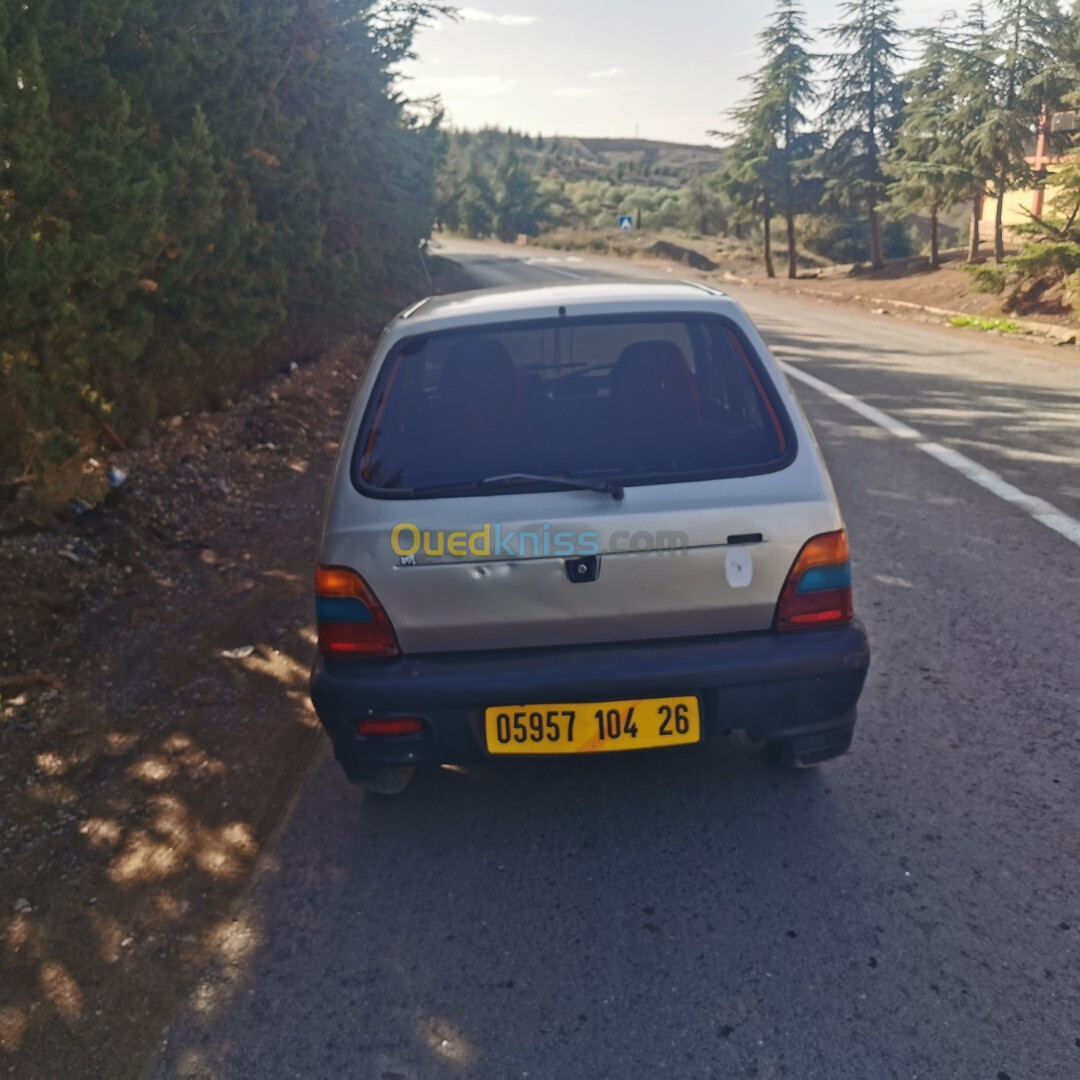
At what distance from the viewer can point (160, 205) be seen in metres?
7.73

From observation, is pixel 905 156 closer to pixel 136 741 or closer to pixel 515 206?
pixel 136 741

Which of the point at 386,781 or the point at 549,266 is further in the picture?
the point at 549,266

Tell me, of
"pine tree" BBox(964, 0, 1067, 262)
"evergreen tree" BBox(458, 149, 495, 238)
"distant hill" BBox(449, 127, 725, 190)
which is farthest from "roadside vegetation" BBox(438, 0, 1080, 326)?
"distant hill" BBox(449, 127, 725, 190)

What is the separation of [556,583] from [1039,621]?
309 cm

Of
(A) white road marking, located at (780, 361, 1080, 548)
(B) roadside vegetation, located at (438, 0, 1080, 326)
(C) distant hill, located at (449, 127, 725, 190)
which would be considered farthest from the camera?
(C) distant hill, located at (449, 127, 725, 190)

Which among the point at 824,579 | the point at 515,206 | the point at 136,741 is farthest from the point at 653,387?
the point at 515,206

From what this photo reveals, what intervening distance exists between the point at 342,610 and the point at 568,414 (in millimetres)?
1029

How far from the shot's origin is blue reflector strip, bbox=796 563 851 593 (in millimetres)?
3330

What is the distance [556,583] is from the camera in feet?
10.7

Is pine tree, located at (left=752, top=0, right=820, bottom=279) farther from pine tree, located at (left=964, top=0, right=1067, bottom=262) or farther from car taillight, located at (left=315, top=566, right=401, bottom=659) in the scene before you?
car taillight, located at (left=315, top=566, right=401, bottom=659)

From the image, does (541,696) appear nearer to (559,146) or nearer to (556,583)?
(556,583)

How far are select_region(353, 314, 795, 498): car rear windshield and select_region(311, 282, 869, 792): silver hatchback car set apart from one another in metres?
0.01

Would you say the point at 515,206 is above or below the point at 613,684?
above

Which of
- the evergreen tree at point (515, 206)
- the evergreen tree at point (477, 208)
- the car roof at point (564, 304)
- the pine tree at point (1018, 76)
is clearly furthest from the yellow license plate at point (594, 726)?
the evergreen tree at point (477, 208)
